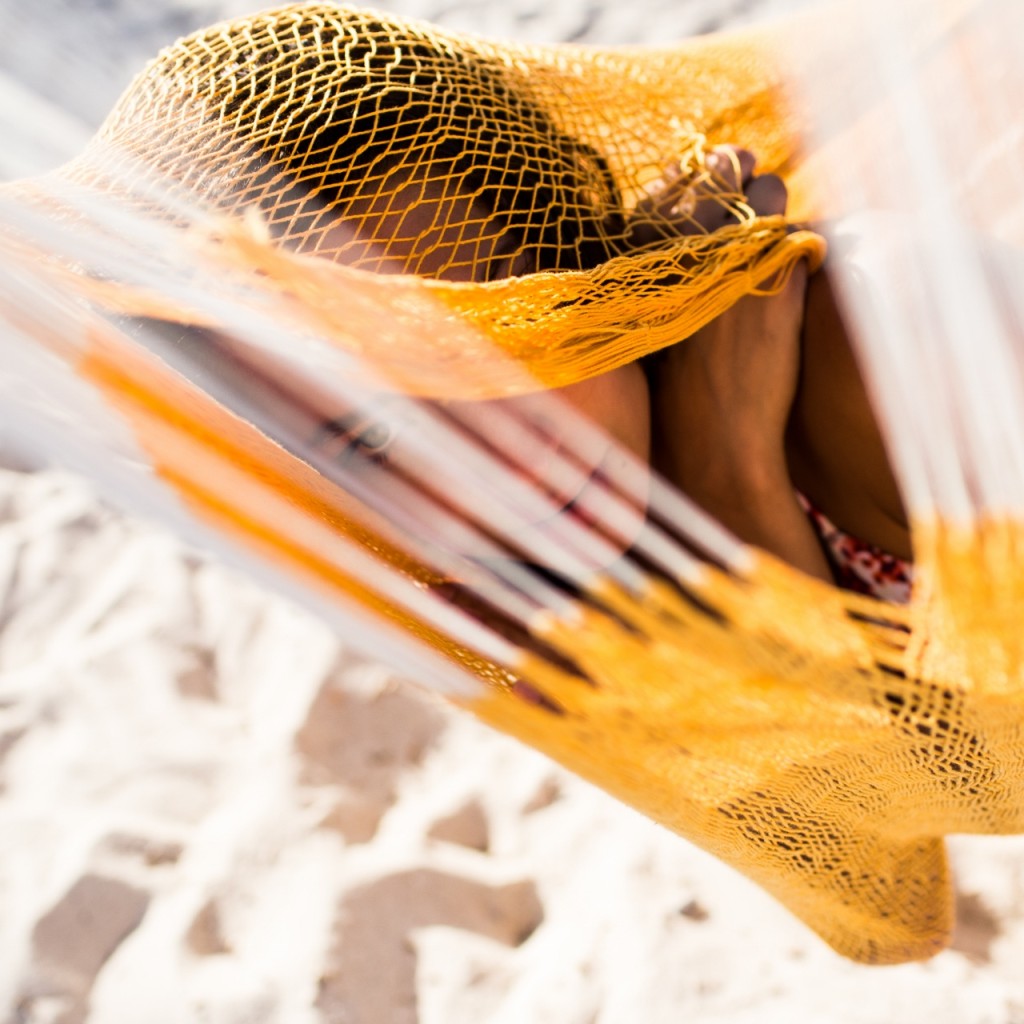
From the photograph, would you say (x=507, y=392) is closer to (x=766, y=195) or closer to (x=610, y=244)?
(x=610, y=244)

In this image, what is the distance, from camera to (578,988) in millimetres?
1233

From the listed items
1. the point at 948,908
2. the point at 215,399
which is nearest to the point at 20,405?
the point at 215,399

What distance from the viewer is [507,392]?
0.72m

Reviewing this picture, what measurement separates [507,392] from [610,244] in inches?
9.5

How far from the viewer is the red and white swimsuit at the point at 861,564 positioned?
107 cm

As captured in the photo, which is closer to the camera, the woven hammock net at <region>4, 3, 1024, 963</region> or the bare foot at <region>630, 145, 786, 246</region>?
the woven hammock net at <region>4, 3, 1024, 963</region>

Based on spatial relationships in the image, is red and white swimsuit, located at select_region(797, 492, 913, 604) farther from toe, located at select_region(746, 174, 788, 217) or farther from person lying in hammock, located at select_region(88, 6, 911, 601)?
toe, located at select_region(746, 174, 788, 217)

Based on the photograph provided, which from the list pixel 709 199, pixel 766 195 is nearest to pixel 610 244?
pixel 709 199

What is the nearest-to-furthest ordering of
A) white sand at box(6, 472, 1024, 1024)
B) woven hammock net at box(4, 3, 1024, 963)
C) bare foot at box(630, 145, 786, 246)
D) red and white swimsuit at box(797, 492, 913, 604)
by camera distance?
woven hammock net at box(4, 3, 1024, 963) → bare foot at box(630, 145, 786, 246) → red and white swimsuit at box(797, 492, 913, 604) → white sand at box(6, 472, 1024, 1024)

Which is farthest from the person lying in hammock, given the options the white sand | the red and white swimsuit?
the white sand

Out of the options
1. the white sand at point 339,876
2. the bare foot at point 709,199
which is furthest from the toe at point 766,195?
the white sand at point 339,876

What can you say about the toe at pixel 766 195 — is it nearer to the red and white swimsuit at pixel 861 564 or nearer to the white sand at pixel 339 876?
the red and white swimsuit at pixel 861 564

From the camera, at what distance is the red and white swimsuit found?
1065mm

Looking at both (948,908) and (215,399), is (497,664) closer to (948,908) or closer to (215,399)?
(215,399)
